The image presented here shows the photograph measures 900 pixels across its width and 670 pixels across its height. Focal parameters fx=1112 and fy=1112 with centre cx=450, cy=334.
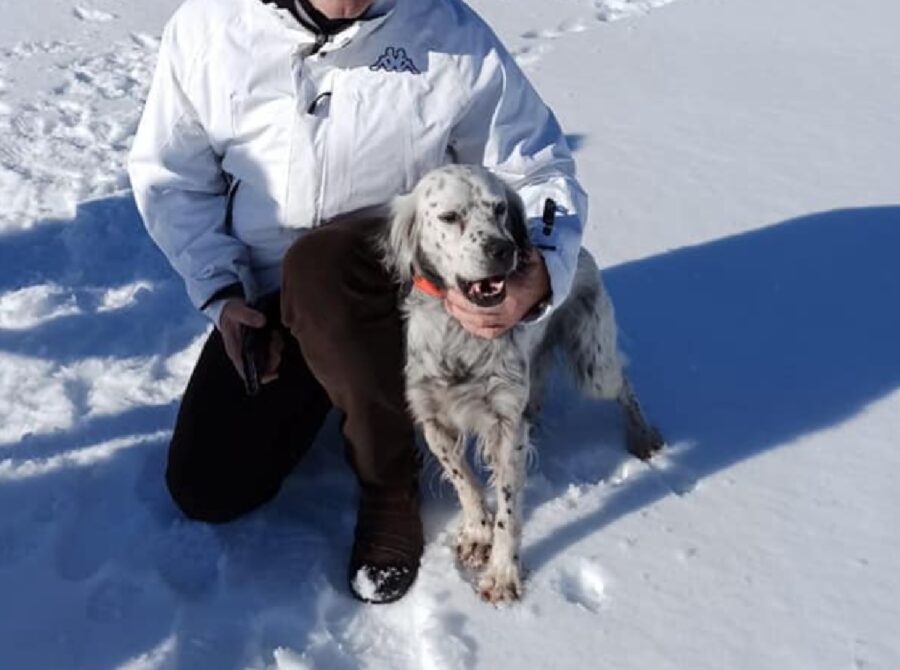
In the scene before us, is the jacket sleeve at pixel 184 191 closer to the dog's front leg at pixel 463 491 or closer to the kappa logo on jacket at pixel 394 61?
the kappa logo on jacket at pixel 394 61

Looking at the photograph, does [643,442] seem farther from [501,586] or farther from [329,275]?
[329,275]

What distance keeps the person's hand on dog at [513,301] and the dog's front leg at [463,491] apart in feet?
1.26

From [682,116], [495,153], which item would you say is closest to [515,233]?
[495,153]

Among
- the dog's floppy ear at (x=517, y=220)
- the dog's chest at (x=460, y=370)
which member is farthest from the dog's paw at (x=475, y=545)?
the dog's floppy ear at (x=517, y=220)

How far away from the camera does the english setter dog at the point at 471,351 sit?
282 cm

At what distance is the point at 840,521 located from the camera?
3.23 m

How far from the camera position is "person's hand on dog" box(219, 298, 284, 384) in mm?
3123

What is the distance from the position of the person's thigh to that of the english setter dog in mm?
434

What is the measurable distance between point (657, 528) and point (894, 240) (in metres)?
2.32

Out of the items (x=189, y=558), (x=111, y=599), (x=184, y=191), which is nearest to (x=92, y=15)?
(x=184, y=191)

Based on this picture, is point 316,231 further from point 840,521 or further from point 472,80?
point 840,521

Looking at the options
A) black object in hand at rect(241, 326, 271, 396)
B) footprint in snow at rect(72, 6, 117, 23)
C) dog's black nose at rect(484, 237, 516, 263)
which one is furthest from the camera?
footprint in snow at rect(72, 6, 117, 23)

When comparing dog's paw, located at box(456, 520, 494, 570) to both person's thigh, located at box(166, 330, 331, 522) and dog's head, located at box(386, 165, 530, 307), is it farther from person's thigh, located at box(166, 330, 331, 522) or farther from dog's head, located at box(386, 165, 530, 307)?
dog's head, located at box(386, 165, 530, 307)

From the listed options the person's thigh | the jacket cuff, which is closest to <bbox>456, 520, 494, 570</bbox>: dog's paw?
the person's thigh
